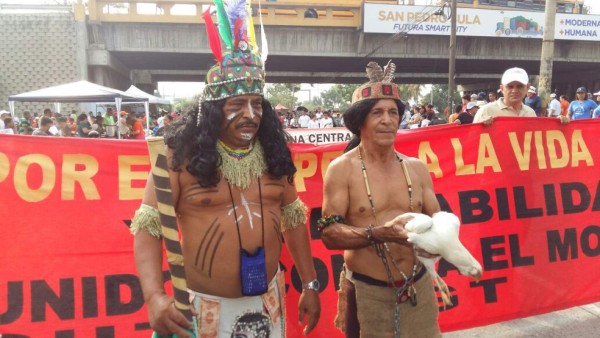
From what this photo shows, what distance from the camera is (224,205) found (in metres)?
2.02

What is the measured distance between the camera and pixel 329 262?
3.48 meters

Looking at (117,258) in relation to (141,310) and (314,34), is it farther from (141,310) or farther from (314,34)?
(314,34)

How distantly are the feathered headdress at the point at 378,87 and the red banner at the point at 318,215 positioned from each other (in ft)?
3.74

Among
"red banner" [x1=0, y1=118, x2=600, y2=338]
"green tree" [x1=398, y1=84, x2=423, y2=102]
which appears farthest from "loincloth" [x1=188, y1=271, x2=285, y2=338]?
"green tree" [x1=398, y1=84, x2=423, y2=102]

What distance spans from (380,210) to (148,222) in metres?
1.06

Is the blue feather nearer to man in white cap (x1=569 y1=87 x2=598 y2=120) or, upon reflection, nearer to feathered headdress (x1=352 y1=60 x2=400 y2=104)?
feathered headdress (x1=352 y1=60 x2=400 y2=104)

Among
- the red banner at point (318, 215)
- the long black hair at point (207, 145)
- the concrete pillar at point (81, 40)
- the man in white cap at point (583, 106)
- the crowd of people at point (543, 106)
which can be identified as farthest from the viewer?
the concrete pillar at point (81, 40)

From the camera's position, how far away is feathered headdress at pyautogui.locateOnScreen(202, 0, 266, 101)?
201cm

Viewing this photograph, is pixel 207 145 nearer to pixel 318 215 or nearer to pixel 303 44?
pixel 318 215

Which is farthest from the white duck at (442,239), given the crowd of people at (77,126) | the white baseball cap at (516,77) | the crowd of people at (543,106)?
the crowd of people at (543,106)

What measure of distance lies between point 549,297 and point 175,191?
10.4ft

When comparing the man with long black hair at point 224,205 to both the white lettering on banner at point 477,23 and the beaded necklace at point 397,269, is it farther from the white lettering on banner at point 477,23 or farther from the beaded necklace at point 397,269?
the white lettering on banner at point 477,23

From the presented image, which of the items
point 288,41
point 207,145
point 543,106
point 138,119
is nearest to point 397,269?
point 207,145

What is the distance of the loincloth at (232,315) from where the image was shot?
6.70 ft
